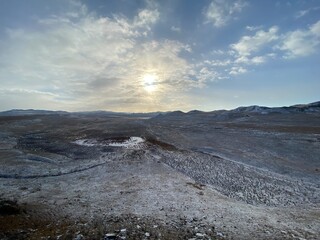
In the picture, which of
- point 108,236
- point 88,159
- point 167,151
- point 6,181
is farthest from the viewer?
point 167,151

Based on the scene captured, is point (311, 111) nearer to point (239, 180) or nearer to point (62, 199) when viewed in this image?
point (239, 180)

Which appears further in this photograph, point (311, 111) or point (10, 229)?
point (311, 111)

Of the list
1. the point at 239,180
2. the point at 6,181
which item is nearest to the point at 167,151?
the point at 239,180

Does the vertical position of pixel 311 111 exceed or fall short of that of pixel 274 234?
it exceeds it

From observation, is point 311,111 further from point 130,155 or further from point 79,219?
point 79,219

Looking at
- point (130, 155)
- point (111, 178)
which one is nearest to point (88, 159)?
point (130, 155)

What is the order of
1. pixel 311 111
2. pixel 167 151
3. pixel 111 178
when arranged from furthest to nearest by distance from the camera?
pixel 311 111 < pixel 167 151 < pixel 111 178
